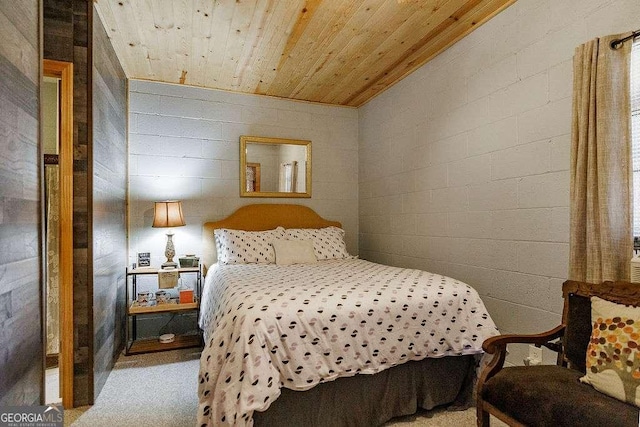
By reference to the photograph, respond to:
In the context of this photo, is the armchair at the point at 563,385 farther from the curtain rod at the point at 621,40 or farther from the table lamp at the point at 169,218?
the table lamp at the point at 169,218

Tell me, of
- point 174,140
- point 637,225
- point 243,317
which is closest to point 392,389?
point 243,317

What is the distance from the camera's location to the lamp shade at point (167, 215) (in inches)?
127

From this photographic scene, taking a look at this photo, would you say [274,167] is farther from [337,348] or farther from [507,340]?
[507,340]

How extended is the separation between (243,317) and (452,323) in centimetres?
121

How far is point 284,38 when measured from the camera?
275 cm

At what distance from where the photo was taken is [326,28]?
2596 mm

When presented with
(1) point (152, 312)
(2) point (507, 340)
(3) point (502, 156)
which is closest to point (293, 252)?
(1) point (152, 312)

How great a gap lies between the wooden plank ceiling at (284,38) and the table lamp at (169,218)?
1289mm

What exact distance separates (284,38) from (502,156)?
6.13ft

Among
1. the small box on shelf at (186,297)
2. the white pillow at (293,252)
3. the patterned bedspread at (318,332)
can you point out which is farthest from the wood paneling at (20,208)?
the white pillow at (293,252)

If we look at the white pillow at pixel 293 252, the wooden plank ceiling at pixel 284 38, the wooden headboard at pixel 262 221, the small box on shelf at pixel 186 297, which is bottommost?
the small box on shelf at pixel 186 297

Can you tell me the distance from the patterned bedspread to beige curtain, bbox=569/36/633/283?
67 centimetres

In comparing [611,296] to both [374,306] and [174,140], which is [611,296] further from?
[174,140]

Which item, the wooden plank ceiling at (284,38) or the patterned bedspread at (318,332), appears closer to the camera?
the patterned bedspread at (318,332)
